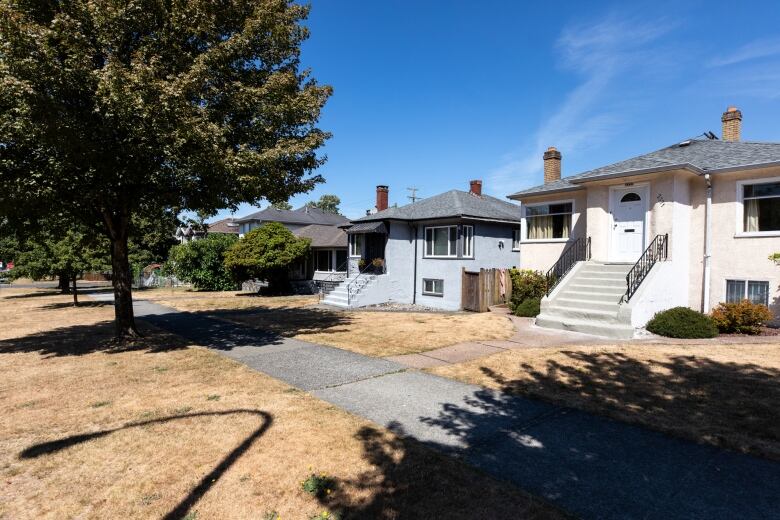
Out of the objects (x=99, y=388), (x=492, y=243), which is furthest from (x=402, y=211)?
(x=99, y=388)

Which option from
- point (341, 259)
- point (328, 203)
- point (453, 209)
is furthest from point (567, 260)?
point (328, 203)

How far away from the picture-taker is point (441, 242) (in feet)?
73.8

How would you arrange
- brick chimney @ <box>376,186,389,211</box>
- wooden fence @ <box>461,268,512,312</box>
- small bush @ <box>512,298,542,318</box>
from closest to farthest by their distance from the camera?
1. small bush @ <box>512,298,542,318</box>
2. wooden fence @ <box>461,268,512,312</box>
3. brick chimney @ <box>376,186,389,211</box>

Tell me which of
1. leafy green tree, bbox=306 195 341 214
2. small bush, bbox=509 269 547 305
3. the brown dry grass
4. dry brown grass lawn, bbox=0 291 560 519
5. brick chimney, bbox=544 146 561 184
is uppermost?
leafy green tree, bbox=306 195 341 214

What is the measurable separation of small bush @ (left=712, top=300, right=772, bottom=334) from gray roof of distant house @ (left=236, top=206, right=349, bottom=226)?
36.5 metres

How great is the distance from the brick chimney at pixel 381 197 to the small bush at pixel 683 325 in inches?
775

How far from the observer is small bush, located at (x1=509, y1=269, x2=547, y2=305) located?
56.0 ft

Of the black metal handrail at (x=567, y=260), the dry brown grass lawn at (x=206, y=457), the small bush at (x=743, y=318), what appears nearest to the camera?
the dry brown grass lawn at (x=206, y=457)

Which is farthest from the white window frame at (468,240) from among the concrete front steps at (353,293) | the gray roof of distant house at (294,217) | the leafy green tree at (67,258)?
the gray roof of distant house at (294,217)

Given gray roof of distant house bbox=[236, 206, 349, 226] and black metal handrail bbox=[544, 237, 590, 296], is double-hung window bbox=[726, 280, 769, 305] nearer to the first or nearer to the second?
black metal handrail bbox=[544, 237, 590, 296]

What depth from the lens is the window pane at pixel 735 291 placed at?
13352mm

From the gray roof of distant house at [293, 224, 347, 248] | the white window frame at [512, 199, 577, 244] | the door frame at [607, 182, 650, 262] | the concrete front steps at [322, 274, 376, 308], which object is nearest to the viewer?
the door frame at [607, 182, 650, 262]

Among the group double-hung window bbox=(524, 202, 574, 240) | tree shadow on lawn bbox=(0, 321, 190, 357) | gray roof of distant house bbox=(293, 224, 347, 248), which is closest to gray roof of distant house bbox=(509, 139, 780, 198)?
double-hung window bbox=(524, 202, 574, 240)

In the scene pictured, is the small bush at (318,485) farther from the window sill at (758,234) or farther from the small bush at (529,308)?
the window sill at (758,234)
